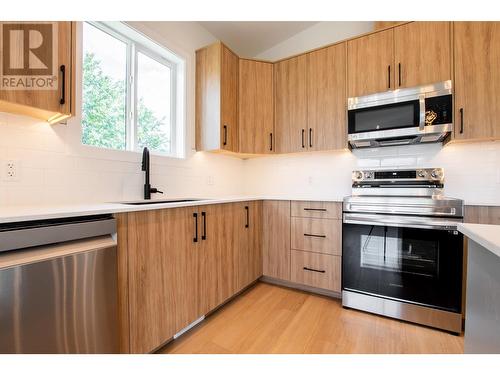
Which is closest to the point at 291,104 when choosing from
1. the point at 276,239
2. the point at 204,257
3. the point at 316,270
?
the point at 276,239

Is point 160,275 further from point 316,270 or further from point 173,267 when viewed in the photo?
point 316,270

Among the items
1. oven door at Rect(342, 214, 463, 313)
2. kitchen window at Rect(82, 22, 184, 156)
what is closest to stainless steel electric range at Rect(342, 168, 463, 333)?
oven door at Rect(342, 214, 463, 313)

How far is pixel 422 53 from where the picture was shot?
6.31ft

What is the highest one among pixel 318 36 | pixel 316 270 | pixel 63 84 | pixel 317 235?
pixel 318 36

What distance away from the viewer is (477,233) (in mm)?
695

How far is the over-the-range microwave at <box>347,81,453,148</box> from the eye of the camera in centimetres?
185

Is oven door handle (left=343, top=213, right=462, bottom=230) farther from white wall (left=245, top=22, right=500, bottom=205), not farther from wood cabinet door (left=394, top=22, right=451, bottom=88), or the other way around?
wood cabinet door (left=394, top=22, right=451, bottom=88)

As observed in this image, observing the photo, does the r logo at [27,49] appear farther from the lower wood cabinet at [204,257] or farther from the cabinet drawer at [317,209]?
the cabinet drawer at [317,209]

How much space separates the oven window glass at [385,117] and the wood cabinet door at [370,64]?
19cm

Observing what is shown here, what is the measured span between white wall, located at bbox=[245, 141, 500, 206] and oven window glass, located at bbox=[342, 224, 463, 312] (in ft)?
1.49

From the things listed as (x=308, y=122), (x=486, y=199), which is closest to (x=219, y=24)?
(x=308, y=122)

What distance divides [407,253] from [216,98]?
218cm

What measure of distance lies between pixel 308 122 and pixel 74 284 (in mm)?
2294

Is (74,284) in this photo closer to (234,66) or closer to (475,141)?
(234,66)
